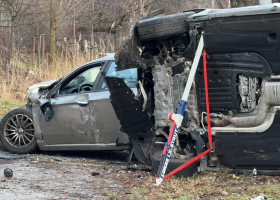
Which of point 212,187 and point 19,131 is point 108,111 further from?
point 212,187

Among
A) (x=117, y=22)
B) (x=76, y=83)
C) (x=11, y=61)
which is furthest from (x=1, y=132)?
(x=117, y=22)

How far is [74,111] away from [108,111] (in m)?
0.68

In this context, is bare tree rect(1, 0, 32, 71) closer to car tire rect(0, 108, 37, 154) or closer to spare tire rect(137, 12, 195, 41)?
car tire rect(0, 108, 37, 154)

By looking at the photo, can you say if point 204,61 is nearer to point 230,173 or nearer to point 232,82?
point 232,82

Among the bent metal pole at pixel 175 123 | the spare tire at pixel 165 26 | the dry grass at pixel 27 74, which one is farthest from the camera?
the dry grass at pixel 27 74

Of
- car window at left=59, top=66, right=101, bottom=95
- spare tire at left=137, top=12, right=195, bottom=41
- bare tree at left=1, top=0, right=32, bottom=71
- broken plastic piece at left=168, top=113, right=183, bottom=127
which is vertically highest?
bare tree at left=1, top=0, right=32, bottom=71

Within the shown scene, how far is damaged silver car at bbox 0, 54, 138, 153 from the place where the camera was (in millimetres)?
6633

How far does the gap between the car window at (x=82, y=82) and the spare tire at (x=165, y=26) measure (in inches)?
69.0

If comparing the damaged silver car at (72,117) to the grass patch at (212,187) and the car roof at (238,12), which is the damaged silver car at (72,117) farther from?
the car roof at (238,12)

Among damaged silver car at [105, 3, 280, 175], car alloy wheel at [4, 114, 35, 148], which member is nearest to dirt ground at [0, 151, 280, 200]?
damaged silver car at [105, 3, 280, 175]

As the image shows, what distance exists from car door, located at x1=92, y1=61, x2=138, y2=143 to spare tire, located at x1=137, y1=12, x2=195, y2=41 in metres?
1.26

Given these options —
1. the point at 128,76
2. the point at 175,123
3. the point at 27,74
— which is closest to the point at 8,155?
the point at 128,76

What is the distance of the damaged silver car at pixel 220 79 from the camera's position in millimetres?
4816

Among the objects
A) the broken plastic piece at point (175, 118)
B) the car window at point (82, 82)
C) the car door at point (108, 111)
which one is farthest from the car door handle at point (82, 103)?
the broken plastic piece at point (175, 118)
